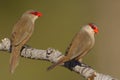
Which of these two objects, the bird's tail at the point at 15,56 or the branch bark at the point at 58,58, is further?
the bird's tail at the point at 15,56

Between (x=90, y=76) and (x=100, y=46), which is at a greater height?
(x=90, y=76)

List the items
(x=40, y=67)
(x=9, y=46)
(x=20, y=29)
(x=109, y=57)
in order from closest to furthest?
1. (x=9, y=46)
2. (x=20, y=29)
3. (x=40, y=67)
4. (x=109, y=57)

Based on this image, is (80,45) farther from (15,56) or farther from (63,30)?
(63,30)

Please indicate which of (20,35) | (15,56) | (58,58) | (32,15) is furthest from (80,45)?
(32,15)

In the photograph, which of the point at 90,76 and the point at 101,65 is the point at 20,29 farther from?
the point at 101,65

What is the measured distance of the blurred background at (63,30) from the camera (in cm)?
729

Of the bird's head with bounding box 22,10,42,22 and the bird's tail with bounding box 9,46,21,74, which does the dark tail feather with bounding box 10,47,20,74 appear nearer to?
the bird's tail with bounding box 9,46,21,74

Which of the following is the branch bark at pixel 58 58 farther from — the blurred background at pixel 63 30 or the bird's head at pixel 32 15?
the blurred background at pixel 63 30

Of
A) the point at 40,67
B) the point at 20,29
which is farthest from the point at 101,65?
the point at 20,29

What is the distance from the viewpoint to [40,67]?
727 centimetres

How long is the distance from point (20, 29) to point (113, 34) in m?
4.06

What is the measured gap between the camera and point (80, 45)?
13.2ft

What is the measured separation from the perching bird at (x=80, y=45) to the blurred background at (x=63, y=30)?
285 centimetres

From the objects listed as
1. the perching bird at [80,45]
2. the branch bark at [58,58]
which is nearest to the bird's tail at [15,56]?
the branch bark at [58,58]
